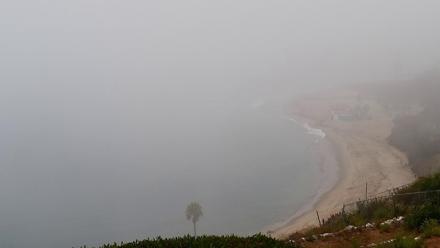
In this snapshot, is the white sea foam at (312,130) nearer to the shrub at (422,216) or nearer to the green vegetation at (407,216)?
the green vegetation at (407,216)

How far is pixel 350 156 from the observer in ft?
272

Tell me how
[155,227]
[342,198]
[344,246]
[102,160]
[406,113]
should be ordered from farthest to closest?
[102,160] → [406,113] → [155,227] → [342,198] → [344,246]

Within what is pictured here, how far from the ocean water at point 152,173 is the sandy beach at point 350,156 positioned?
3979mm

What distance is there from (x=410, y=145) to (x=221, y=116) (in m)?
72.1

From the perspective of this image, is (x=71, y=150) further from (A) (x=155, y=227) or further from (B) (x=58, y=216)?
(A) (x=155, y=227)

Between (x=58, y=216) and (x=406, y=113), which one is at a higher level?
(x=406, y=113)

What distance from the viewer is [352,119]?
10931cm

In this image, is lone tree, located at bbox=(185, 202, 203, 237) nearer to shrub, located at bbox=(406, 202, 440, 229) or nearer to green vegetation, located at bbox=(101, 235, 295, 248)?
shrub, located at bbox=(406, 202, 440, 229)

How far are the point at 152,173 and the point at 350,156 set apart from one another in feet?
127

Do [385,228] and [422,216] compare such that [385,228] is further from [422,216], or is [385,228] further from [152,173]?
[152,173]

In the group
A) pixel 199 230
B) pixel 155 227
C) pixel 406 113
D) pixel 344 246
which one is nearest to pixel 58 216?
pixel 155 227

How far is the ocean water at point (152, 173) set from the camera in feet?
227

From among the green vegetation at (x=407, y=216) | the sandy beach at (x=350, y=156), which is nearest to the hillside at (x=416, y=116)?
the sandy beach at (x=350, y=156)

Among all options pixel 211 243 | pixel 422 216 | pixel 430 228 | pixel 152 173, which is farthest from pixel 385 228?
pixel 152 173
